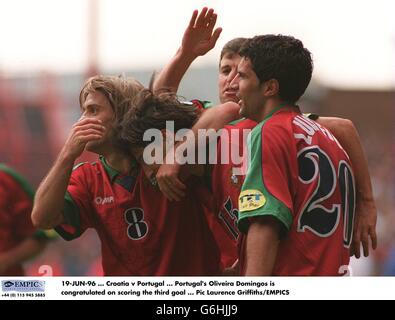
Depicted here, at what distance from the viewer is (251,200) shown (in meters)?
1.81

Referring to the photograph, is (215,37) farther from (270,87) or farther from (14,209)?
(14,209)

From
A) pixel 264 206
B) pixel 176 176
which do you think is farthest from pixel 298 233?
pixel 176 176

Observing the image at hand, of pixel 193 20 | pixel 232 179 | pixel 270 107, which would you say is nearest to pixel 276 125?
pixel 270 107

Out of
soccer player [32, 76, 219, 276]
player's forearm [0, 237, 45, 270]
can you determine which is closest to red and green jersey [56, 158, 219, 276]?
soccer player [32, 76, 219, 276]

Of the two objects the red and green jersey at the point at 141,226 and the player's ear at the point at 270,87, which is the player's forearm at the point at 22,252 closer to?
the red and green jersey at the point at 141,226

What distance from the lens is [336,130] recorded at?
6.82ft

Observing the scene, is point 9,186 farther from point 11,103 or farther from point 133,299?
point 11,103

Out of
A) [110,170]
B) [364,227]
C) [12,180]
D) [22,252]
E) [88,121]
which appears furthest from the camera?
[12,180]

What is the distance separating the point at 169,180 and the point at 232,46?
43 cm

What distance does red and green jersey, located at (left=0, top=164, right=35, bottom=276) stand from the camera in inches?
113

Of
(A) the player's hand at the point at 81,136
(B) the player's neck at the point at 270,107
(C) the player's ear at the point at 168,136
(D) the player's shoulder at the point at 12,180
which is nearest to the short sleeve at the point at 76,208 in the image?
(A) the player's hand at the point at 81,136

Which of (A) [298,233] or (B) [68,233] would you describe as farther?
(B) [68,233]

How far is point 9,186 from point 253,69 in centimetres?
121

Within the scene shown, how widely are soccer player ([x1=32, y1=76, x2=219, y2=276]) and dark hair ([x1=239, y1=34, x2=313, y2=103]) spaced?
335mm
